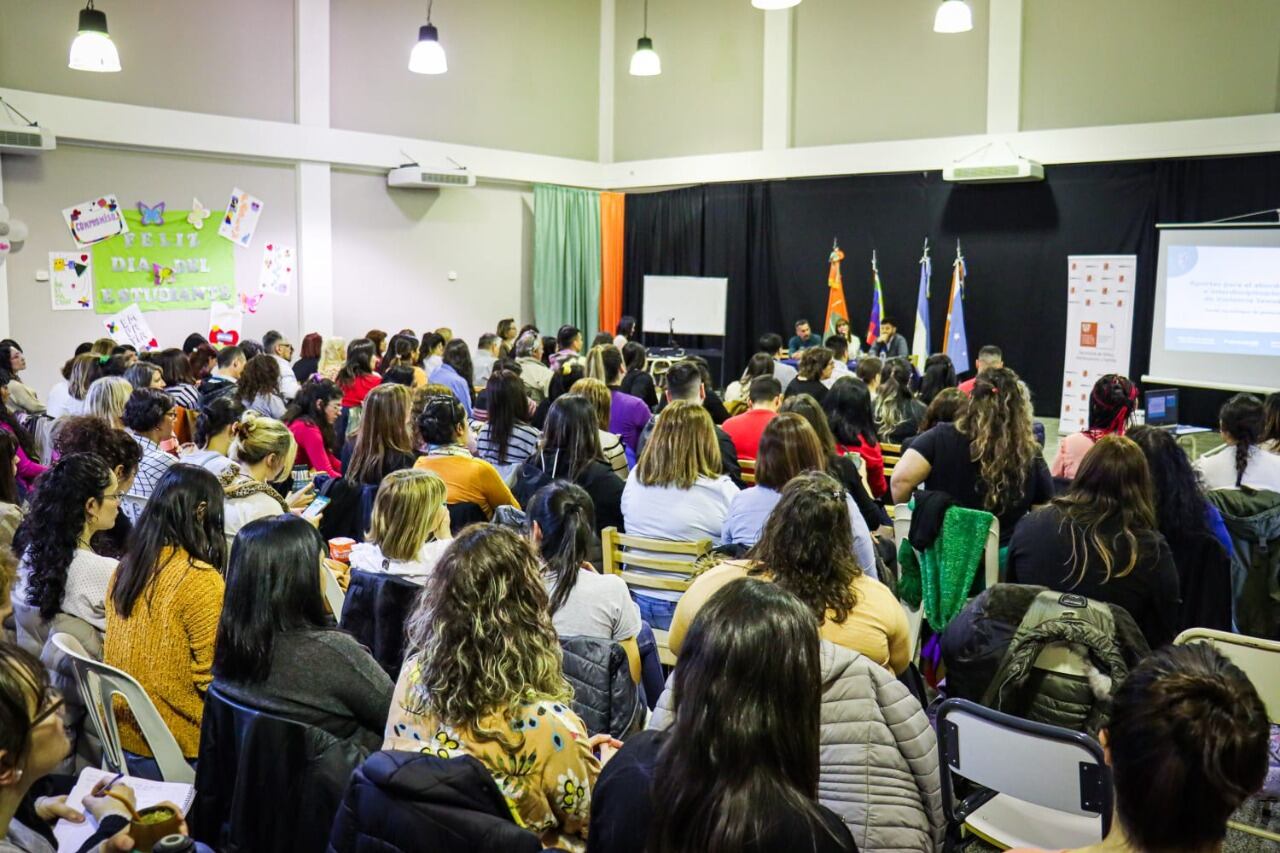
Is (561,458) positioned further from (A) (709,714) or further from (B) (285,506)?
(A) (709,714)

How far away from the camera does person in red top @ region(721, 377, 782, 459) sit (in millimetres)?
5441

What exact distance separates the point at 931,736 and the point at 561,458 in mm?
2538

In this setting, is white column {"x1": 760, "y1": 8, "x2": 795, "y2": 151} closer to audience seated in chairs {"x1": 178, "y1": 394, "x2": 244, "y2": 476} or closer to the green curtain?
the green curtain

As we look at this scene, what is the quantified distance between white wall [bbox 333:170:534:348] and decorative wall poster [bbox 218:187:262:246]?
0.94 metres

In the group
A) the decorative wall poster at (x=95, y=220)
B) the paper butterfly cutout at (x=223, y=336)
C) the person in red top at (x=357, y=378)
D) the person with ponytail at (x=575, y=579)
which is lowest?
the person with ponytail at (x=575, y=579)

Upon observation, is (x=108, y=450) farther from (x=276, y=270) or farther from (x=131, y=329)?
(x=276, y=270)

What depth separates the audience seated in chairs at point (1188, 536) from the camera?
12.1 feet

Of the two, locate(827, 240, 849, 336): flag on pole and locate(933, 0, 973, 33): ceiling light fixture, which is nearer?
locate(933, 0, 973, 33): ceiling light fixture

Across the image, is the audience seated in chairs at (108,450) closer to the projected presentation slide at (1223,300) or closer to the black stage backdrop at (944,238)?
the projected presentation slide at (1223,300)

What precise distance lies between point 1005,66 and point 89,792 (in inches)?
431

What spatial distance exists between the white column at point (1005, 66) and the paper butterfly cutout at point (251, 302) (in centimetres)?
752

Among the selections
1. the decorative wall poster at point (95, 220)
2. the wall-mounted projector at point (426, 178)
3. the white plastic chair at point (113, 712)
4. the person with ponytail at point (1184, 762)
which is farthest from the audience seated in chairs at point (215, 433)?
the wall-mounted projector at point (426, 178)

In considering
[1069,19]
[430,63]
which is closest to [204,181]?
[430,63]

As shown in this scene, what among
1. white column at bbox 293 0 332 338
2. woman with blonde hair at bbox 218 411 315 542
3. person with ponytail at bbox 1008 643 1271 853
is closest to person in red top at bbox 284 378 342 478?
woman with blonde hair at bbox 218 411 315 542
